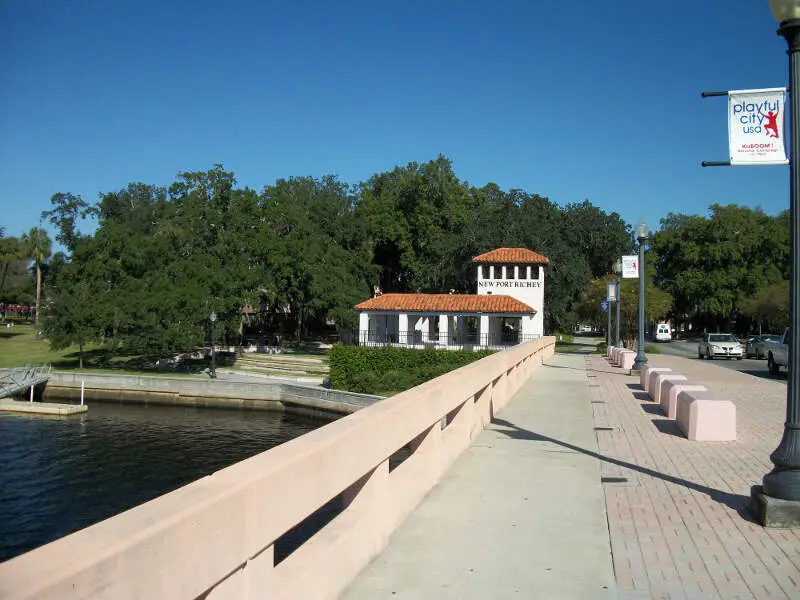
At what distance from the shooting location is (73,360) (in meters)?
51.0

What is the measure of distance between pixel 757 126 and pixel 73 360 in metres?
52.1

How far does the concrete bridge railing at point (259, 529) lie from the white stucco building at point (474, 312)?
38.2 metres

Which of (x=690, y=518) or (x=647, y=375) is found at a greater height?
(x=647, y=375)

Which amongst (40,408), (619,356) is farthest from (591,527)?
(40,408)

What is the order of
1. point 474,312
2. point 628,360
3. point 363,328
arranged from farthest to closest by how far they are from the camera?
point 363,328
point 474,312
point 628,360

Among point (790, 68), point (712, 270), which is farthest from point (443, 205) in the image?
point (790, 68)

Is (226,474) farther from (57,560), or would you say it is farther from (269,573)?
(57,560)

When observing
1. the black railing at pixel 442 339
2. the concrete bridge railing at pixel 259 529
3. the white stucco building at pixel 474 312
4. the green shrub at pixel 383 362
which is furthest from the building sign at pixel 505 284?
the concrete bridge railing at pixel 259 529

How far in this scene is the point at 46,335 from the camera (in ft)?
149

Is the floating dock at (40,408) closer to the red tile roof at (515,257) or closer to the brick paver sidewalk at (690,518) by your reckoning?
the red tile roof at (515,257)

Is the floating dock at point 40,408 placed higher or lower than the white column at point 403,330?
lower

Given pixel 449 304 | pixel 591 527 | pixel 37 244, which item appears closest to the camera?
pixel 591 527

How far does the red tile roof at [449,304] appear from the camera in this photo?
44.7 m

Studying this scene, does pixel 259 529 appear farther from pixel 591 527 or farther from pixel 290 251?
pixel 290 251
